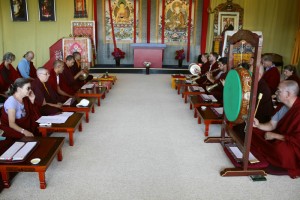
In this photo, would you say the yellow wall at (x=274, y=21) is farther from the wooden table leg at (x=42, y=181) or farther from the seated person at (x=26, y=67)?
the wooden table leg at (x=42, y=181)

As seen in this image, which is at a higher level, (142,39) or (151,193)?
(142,39)

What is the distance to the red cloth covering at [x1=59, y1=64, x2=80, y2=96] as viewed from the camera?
5512 millimetres

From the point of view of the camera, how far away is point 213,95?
545cm

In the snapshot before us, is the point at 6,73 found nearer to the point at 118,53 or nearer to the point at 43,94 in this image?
the point at 43,94

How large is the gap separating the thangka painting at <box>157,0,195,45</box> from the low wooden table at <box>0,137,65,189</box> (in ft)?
28.1

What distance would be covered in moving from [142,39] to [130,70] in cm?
164

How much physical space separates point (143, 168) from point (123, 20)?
8607 millimetres

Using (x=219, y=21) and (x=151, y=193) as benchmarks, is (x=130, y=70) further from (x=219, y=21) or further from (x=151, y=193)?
(x=151, y=193)

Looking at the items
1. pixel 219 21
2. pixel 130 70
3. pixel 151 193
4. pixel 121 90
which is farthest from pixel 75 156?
pixel 219 21

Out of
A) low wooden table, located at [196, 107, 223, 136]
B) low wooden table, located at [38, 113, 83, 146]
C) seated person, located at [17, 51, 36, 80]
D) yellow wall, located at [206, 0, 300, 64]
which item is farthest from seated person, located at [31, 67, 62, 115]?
yellow wall, located at [206, 0, 300, 64]

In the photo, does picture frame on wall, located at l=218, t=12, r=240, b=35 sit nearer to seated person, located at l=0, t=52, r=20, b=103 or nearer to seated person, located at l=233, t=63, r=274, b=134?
seated person, located at l=233, t=63, r=274, b=134

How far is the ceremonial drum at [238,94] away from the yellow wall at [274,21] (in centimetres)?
797

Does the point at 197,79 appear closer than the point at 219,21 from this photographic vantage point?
Yes

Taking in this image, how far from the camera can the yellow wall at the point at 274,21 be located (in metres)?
10.8
